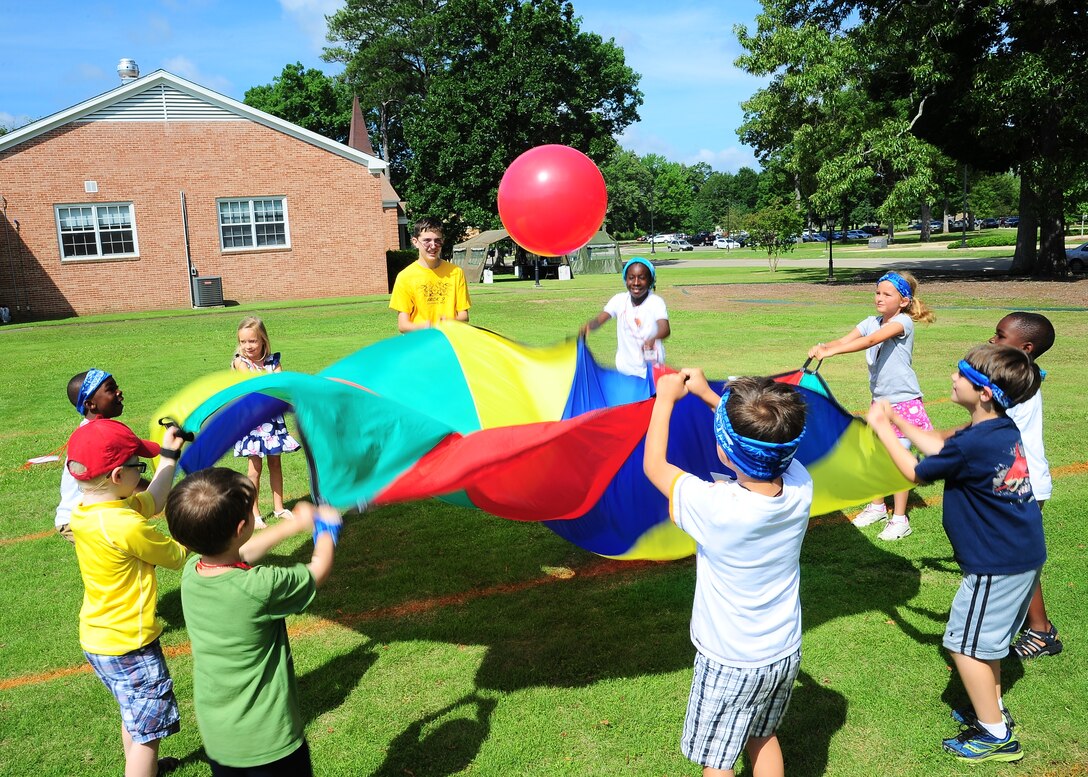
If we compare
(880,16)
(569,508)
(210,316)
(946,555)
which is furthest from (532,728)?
(880,16)

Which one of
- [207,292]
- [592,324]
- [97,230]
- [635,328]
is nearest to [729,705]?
[592,324]

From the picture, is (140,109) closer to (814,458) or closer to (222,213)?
(222,213)

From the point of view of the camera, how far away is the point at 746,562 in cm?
233

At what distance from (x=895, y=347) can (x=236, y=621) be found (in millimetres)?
4140

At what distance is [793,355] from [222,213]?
1906cm

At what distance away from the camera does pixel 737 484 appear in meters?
2.37

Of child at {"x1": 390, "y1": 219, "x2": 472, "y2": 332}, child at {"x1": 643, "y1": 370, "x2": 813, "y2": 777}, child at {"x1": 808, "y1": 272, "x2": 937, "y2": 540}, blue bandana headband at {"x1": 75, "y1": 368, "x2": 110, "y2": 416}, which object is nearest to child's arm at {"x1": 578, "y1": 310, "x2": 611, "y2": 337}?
child at {"x1": 390, "y1": 219, "x2": 472, "y2": 332}

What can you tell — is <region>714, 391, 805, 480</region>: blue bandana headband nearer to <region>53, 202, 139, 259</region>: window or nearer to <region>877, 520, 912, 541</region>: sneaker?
<region>877, 520, 912, 541</region>: sneaker

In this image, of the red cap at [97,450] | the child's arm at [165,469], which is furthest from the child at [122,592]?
the child's arm at [165,469]

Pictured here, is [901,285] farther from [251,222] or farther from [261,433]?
[251,222]

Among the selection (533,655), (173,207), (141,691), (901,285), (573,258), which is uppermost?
(173,207)

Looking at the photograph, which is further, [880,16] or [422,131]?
[422,131]

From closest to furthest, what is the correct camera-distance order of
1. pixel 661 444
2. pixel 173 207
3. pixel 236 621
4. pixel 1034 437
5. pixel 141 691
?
pixel 236 621 → pixel 661 444 → pixel 141 691 → pixel 1034 437 → pixel 173 207

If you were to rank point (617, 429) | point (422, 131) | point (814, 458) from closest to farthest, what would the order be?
point (617, 429)
point (814, 458)
point (422, 131)
